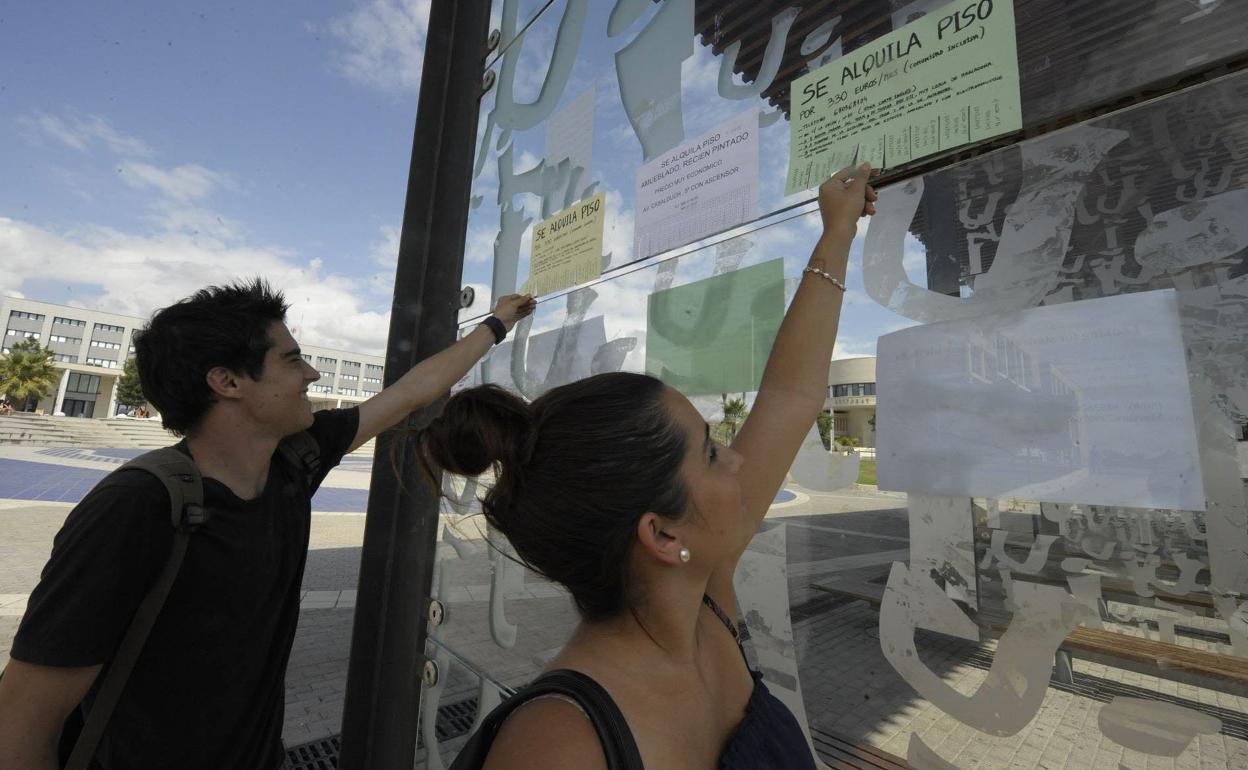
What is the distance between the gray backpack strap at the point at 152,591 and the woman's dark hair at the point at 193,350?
170mm

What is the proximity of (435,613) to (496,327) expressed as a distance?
3.41 ft

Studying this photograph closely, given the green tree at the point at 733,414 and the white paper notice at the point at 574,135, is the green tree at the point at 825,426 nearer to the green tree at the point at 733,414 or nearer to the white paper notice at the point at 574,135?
the green tree at the point at 733,414

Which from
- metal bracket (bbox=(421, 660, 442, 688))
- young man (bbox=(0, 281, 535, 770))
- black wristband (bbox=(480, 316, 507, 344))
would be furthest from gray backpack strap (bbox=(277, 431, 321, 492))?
metal bracket (bbox=(421, 660, 442, 688))

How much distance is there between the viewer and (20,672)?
100 cm

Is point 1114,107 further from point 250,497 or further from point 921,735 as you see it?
point 250,497

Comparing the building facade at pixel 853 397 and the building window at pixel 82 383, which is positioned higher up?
the building window at pixel 82 383

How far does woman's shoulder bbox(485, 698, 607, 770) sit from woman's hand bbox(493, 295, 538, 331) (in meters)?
1.27

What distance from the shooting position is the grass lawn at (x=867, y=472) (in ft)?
3.18

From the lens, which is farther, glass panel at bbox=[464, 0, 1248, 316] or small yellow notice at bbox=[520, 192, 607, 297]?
small yellow notice at bbox=[520, 192, 607, 297]

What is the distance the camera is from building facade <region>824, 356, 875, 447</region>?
992mm

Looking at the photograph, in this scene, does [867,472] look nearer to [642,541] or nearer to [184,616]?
[642,541]

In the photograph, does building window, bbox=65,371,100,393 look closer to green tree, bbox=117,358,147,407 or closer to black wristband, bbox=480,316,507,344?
green tree, bbox=117,358,147,407

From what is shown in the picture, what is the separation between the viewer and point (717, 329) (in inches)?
50.1

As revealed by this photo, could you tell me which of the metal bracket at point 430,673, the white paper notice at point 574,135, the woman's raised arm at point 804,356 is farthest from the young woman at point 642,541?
the metal bracket at point 430,673
